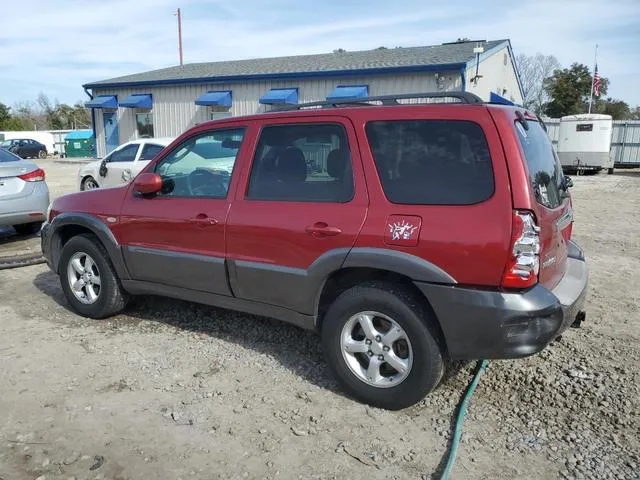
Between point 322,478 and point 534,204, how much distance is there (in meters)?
1.80

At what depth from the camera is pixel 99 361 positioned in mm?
4023

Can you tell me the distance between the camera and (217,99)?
21.5 metres

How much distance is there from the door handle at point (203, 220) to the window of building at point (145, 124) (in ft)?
73.6

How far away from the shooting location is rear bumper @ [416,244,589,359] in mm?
2855

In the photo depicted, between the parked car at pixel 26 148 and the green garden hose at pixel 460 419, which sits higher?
the parked car at pixel 26 148

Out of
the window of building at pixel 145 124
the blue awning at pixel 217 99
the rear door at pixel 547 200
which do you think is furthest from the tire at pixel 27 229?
the window of building at pixel 145 124

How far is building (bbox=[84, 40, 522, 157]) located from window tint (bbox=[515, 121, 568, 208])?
1264 cm

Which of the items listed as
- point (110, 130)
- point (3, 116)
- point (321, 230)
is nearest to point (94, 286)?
point (321, 230)

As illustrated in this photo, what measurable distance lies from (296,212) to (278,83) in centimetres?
1854

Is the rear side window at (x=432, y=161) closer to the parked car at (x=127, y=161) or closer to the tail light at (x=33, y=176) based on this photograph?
the tail light at (x=33, y=176)

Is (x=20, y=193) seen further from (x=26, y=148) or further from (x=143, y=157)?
(x=26, y=148)

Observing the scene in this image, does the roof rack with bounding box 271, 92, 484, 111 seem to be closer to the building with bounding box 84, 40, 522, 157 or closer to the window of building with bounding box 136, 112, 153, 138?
the building with bounding box 84, 40, 522, 157

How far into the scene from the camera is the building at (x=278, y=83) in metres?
18.2

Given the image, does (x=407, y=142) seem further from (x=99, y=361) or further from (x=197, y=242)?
(x=99, y=361)
